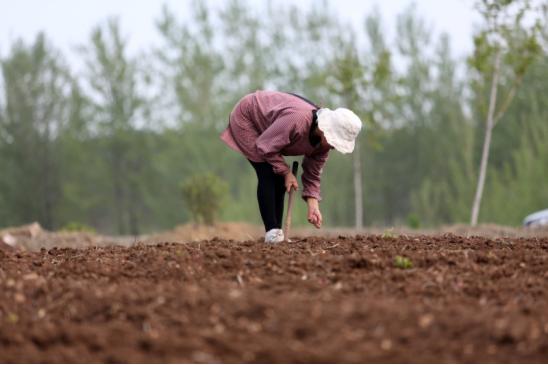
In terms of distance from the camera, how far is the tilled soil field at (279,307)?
2.85m

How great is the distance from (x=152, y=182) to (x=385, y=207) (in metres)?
7.06

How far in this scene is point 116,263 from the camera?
15.7 feet

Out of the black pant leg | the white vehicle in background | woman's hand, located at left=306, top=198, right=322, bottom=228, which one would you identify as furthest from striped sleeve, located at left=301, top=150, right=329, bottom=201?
the white vehicle in background

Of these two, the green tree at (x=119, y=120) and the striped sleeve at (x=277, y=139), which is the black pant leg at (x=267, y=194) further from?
the green tree at (x=119, y=120)

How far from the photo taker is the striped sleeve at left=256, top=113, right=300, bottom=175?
18.3 feet

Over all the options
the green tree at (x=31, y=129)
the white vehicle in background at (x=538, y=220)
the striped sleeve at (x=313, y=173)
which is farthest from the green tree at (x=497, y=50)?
the green tree at (x=31, y=129)

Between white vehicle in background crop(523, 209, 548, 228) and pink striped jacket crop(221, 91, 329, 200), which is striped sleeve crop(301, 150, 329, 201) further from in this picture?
white vehicle in background crop(523, 209, 548, 228)

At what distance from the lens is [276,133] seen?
18.4 feet

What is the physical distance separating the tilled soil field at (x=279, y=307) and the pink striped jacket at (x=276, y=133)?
0.95 metres

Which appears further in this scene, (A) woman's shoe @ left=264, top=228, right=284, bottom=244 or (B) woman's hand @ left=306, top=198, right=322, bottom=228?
(A) woman's shoe @ left=264, top=228, right=284, bottom=244

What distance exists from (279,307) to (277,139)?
2549mm

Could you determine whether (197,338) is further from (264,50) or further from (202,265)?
(264,50)

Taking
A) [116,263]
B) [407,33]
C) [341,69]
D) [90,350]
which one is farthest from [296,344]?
[407,33]

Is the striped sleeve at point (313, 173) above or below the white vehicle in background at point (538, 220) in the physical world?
above
